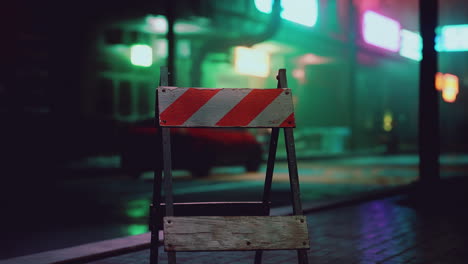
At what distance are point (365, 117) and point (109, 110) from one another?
73.0 ft

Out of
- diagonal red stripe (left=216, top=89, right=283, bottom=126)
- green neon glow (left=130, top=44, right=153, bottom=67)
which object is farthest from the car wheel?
diagonal red stripe (left=216, top=89, right=283, bottom=126)

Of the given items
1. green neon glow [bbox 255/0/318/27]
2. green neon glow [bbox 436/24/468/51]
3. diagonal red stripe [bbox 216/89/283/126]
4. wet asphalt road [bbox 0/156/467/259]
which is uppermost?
green neon glow [bbox 436/24/468/51]

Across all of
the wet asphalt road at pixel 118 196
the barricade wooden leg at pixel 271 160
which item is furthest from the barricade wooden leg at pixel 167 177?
the wet asphalt road at pixel 118 196

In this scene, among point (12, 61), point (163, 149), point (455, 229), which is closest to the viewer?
point (163, 149)

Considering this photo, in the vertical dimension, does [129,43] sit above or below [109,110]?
above

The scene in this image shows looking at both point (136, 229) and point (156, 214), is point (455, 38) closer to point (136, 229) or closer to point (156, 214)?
point (136, 229)

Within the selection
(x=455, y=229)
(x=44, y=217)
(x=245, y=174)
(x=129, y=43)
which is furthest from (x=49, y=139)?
(x=455, y=229)

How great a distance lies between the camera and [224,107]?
423cm

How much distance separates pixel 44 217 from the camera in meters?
9.52

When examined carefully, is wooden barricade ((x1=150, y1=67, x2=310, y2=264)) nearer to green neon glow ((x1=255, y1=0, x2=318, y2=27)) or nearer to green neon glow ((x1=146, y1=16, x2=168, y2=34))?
green neon glow ((x1=146, y1=16, x2=168, y2=34))

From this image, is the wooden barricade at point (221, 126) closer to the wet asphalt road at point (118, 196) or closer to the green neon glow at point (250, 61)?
the wet asphalt road at point (118, 196)

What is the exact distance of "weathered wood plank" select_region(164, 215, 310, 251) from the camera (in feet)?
12.9

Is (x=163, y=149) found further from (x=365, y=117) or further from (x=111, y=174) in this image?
(x=365, y=117)

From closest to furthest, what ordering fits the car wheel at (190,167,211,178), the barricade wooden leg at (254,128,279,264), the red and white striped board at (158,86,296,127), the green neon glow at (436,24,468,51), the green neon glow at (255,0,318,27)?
the red and white striped board at (158,86,296,127), the barricade wooden leg at (254,128,279,264), the car wheel at (190,167,211,178), the green neon glow at (255,0,318,27), the green neon glow at (436,24,468,51)
